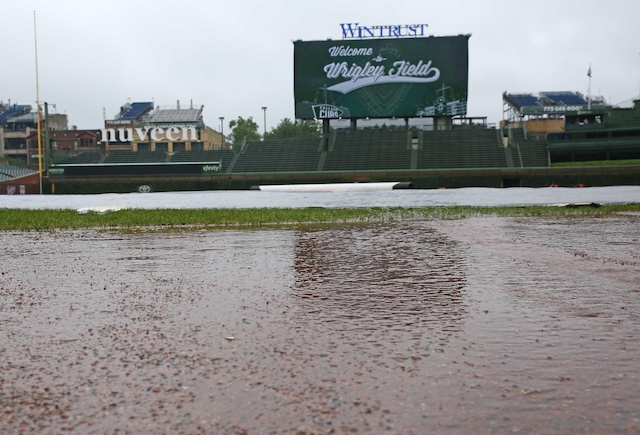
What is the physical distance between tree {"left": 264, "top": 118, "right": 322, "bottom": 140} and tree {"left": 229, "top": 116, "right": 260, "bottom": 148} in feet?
9.84

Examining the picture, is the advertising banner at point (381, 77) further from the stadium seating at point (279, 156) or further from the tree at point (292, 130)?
the tree at point (292, 130)

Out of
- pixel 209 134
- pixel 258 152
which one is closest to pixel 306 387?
pixel 258 152

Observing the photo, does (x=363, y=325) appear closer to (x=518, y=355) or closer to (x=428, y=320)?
(x=428, y=320)

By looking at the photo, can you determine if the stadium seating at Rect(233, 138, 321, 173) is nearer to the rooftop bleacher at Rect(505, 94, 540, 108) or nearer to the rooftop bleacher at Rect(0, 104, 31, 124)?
the rooftop bleacher at Rect(505, 94, 540, 108)

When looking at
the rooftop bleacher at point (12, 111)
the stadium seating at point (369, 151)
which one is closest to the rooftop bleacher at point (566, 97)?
the stadium seating at point (369, 151)

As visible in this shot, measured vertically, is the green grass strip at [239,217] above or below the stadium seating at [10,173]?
below

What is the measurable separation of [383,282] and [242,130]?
120m

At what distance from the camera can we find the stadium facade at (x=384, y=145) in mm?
57906

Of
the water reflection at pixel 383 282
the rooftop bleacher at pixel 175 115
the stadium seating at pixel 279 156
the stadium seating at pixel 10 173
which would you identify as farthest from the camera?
the rooftop bleacher at pixel 175 115

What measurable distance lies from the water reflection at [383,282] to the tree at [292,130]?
359 feet

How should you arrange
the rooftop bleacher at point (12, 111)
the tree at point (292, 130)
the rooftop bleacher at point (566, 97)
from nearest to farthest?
1. the rooftop bleacher at point (566, 97)
2. the rooftop bleacher at point (12, 111)
3. the tree at point (292, 130)

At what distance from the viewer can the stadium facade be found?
190 feet

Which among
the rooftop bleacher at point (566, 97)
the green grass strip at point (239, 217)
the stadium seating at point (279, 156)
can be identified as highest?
the rooftop bleacher at point (566, 97)

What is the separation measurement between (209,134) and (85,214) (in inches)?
2904
